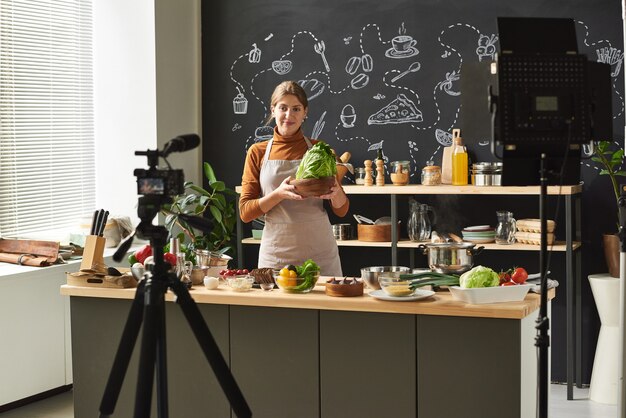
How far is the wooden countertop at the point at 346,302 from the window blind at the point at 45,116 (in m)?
1.82

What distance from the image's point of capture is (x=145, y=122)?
5.79 m

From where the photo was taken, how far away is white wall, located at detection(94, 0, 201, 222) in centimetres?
577

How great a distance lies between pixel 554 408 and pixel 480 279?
1993 millimetres

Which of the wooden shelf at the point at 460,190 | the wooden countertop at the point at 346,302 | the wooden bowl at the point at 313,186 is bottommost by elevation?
the wooden countertop at the point at 346,302

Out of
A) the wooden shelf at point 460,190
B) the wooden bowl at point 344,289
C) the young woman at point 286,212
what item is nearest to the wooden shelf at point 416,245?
the wooden shelf at point 460,190

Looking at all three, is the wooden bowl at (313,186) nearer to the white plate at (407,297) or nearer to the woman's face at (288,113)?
the woman's face at (288,113)

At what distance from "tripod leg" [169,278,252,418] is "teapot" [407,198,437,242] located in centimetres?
292

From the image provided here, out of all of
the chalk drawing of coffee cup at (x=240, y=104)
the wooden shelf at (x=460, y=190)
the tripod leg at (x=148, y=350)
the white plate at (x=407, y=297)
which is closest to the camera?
the tripod leg at (x=148, y=350)

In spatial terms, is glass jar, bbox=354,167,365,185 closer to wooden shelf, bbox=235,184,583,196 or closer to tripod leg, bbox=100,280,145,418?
wooden shelf, bbox=235,184,583,196

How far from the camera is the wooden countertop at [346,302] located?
3.25 m

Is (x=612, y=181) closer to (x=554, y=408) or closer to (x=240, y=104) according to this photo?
(x=554, y=408)

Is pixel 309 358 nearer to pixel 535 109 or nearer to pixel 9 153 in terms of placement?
pixel 535 109

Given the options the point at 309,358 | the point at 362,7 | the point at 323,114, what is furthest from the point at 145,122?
the point at 309,358

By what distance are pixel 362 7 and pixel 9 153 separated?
7.83ft
